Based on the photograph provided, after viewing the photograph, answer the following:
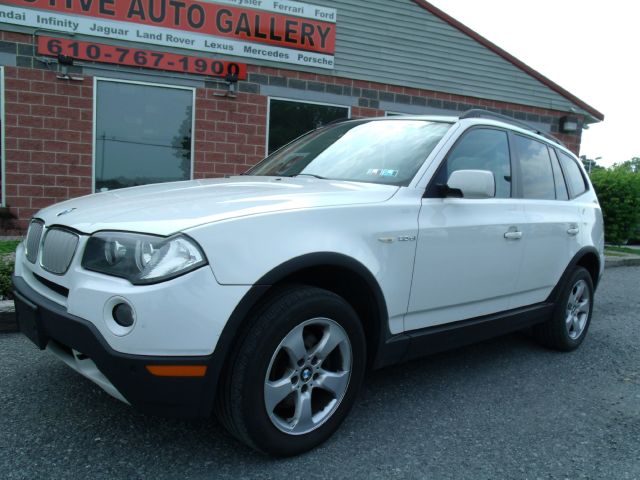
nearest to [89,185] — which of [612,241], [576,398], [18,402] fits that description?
[18,402]

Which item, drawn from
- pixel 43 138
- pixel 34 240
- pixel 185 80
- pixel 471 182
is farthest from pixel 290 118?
pixel 34 240

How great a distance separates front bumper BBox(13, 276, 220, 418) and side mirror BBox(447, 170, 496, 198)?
164 centimetres

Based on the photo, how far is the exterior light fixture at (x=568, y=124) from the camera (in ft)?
38.8

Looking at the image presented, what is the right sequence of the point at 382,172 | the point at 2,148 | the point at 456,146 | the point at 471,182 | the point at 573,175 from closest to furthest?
1. the point at 471,182
2. the point at 382,172
3. the point at 456,146
4. the point at 573,175
5. the point at 2,148

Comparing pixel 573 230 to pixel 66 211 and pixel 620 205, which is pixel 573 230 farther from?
pixel 620 205

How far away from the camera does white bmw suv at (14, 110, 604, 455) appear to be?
6.96ft

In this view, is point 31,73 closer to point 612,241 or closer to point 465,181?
point 465,181

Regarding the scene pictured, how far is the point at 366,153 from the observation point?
11.1ft

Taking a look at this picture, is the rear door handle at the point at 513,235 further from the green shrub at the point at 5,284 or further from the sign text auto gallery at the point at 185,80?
the sign text auto gallery at the point at 185,80

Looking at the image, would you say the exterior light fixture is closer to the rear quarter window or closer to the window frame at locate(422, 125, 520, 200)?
the rear quarter window

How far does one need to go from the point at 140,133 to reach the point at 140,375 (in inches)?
278

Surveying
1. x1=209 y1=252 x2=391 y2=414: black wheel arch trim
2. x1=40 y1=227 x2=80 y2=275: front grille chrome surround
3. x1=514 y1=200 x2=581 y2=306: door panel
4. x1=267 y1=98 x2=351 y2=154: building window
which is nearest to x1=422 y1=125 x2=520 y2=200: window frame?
x1=514 y1=200 x2=581 y2=306: door panel

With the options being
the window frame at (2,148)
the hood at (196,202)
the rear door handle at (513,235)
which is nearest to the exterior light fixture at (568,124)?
the rear door handle at (513,235)

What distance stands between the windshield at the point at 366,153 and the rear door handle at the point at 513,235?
Result: 0.78 meters
